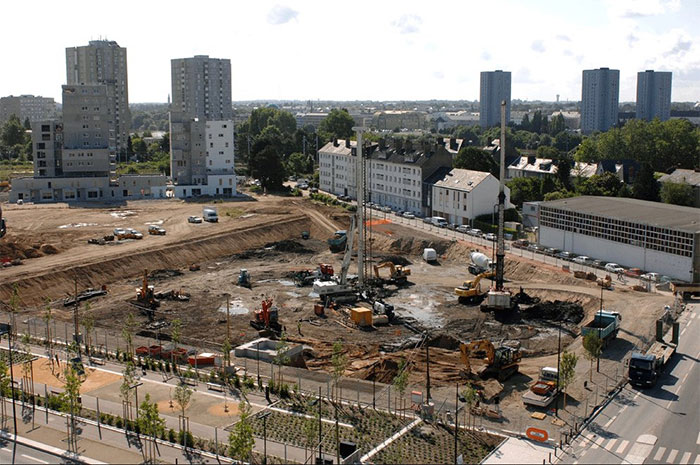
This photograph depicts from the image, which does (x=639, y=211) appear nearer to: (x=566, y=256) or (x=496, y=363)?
(x=566, y=256)

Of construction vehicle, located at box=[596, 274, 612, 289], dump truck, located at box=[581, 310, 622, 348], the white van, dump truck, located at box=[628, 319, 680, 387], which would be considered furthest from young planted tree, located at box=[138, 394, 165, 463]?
the white van

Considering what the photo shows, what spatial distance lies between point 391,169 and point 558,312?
45.4 meters

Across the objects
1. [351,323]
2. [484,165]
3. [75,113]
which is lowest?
[351,323]

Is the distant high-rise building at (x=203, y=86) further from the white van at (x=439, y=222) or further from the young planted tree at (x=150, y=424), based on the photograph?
Result: the young planted tree at (x=150, y=424)

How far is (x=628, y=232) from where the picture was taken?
58250mm

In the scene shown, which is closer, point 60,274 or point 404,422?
point 404,422

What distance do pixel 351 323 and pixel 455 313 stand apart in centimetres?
758

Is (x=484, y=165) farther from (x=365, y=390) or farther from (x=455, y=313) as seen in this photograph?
(x=365, y=390)

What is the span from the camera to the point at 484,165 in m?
90.4

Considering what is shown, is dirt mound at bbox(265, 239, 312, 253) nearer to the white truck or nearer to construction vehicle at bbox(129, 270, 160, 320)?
the white truck

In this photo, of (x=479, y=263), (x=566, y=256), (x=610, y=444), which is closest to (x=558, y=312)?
(x=479, y=263)

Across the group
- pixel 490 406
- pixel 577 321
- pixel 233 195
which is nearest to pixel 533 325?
pixel 577 321

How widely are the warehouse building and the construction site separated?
4.42m

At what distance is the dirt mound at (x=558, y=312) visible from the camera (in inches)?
1920
